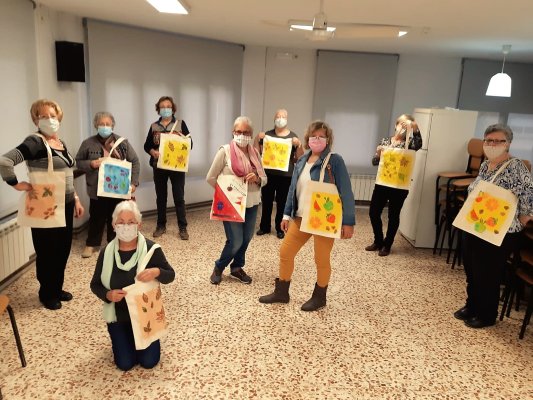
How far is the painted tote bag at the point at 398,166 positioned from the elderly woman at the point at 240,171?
1404 mm

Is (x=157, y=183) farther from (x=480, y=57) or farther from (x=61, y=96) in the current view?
(x=480, y=57)

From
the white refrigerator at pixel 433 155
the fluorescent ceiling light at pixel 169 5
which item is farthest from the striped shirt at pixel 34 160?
the white refrigerator at pixel 433 155

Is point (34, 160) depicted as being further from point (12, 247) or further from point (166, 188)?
point (166, 188)

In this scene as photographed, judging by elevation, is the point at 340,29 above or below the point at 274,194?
above

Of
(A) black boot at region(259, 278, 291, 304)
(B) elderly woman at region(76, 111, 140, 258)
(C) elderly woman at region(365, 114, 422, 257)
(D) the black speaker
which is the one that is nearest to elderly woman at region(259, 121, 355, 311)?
(A) black boot at region(259, 278, 291, 304)

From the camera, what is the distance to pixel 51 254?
2.85 metres

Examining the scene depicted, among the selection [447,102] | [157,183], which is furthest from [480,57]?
[157,183]

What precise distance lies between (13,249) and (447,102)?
19.2 ft

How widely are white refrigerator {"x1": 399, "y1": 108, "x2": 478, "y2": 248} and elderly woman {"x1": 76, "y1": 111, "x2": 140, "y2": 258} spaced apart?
290 centimetres

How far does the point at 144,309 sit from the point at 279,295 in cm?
127

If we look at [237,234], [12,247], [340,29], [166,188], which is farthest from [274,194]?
[12,247]

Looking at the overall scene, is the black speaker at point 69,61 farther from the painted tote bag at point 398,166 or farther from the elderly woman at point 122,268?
the painted tote bag at point 398,166

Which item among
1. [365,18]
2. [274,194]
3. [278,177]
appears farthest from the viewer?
[274,194]

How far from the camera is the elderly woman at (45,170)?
8.48ft
